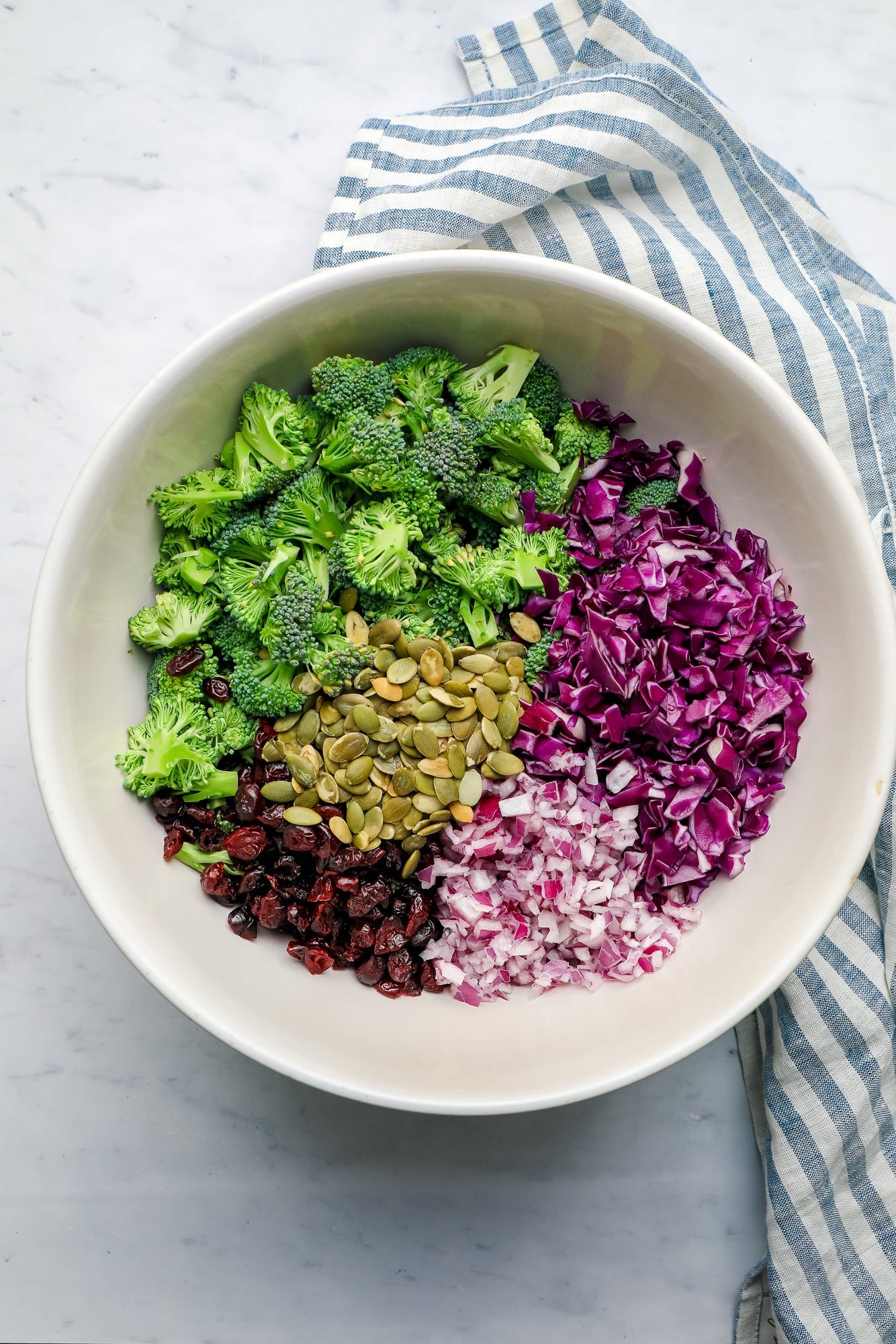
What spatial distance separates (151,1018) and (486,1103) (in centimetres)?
113

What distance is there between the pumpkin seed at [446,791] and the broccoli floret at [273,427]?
788 millimetres

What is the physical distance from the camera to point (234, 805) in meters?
1.98

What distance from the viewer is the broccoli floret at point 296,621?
191 cm

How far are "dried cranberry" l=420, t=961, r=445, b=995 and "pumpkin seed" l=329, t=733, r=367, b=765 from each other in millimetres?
510

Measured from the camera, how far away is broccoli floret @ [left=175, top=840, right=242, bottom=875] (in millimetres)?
1965

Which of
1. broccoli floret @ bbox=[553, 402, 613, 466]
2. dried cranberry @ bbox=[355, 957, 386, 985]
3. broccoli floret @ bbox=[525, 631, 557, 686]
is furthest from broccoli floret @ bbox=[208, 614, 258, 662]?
broccoli floret @ bbox=[553, 402, 613, 466]

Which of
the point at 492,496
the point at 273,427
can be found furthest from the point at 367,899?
the point at 273,427

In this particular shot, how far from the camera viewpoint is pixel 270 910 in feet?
6.31

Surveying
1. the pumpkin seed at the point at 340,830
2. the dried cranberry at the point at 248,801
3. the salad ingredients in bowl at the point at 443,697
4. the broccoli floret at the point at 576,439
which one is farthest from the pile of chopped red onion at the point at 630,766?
the dried cranberry at the point at 248,801

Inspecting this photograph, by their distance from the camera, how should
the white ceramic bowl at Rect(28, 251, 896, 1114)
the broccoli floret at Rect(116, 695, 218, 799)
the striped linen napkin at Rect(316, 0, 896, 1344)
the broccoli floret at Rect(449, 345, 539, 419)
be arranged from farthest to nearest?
1. the striped linen napkin at Rect(316, 0, 896, 1344)
2. the broccoli floret at Rect(449, 345, 539, 419)
3. the broccoli floret at Rect(116, 695, 218, 799)
4. the white ceramic bowl at Rect(28, 251, 896, 1114)

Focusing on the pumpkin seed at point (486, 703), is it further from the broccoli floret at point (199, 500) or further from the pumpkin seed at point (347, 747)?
the broccoli floret at point (199, 500)

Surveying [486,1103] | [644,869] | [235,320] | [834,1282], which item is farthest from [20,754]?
[834,1282]

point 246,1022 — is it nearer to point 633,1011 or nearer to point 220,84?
point 633,1011

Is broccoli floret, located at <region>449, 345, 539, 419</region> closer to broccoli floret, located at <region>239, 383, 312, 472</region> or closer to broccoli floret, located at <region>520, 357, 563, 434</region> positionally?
broccoli floret, located at <region>520, 357, 563, 434</region>
